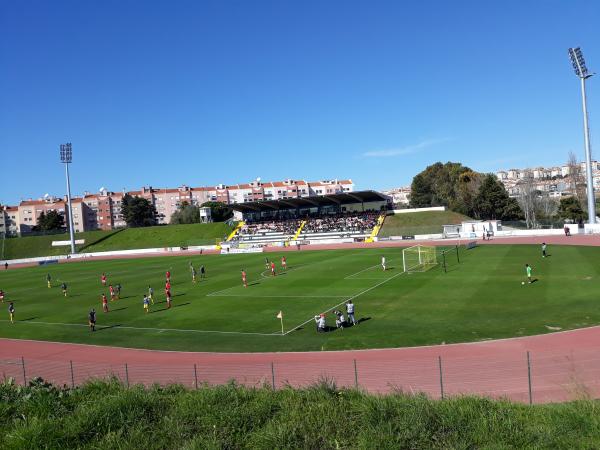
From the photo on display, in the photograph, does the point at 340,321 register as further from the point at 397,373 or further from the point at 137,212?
the point at 137,212

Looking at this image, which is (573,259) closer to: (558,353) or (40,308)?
(558,353)

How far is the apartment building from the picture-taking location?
170125mm

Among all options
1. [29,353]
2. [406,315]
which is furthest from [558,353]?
[29,353]

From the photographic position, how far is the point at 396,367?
17.5 meters

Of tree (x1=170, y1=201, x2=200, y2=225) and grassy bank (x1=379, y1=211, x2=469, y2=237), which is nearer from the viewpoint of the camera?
grassy bank (x1=379, y1=211, x2=469, y2=237)

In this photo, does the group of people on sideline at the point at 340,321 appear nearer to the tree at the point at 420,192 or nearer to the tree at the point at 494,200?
the tree at the point at 494,200

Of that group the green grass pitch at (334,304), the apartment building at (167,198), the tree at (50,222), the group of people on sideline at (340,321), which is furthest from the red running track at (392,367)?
the apartment building at (167,198)

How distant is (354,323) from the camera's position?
24.6m

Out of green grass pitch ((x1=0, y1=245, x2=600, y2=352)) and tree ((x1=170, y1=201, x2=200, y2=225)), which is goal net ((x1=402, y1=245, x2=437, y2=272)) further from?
tree ((x1=170, y1=201, x2=200, y2=225))

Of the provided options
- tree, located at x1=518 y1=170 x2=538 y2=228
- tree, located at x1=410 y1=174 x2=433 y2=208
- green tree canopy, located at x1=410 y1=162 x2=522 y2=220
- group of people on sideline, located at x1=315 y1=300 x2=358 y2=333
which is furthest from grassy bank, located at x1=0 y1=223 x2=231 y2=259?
group of people on sideline, located at x1=315 y1=300 x2=358 y2=333

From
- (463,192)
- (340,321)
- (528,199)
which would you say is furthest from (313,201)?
(340,321)

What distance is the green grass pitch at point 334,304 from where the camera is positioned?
22.5 metres

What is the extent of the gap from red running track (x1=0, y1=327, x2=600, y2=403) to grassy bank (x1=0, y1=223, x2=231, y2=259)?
2900 inches

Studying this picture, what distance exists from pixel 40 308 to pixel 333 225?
58.7 meters
